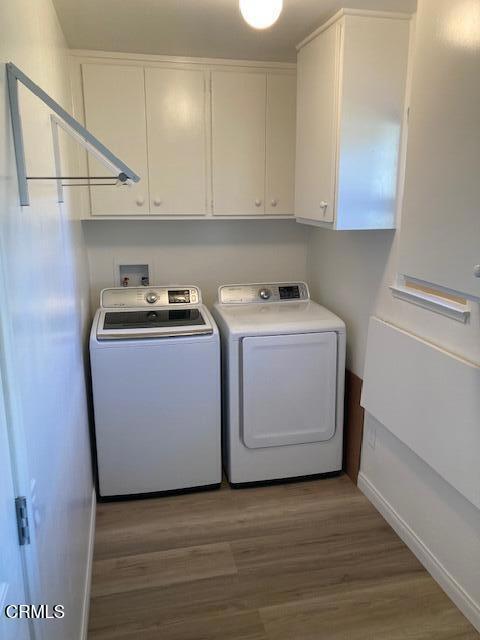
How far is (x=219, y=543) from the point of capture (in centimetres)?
236

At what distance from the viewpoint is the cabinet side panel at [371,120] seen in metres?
2.10

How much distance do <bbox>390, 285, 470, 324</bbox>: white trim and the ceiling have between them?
45.4 inches

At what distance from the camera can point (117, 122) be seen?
2666mm

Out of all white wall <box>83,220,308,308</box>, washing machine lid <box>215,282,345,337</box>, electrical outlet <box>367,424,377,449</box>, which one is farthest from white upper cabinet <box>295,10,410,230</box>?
electrical outlet <box>367,424,377,449</box>

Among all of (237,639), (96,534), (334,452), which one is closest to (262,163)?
(334,452)

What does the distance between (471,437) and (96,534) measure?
68.9 inches

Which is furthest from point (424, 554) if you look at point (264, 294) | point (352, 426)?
point (264, 294)

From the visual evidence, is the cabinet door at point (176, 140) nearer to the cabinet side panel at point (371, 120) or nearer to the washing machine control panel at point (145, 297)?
the washing machine control panel at point (145, 297)

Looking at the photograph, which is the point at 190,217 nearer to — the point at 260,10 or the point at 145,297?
the point at 145,297

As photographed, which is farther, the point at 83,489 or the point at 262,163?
the point at 262,163

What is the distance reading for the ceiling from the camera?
6.58 feet

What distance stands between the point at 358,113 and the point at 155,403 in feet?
5.49

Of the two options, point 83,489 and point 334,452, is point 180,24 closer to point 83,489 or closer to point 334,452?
point 83,489

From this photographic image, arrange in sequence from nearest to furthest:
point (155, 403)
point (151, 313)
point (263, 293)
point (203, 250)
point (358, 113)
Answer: point (358, 113)
point (155, 403)
point (151, 313)
point (263, 293)
point (203, 250)
